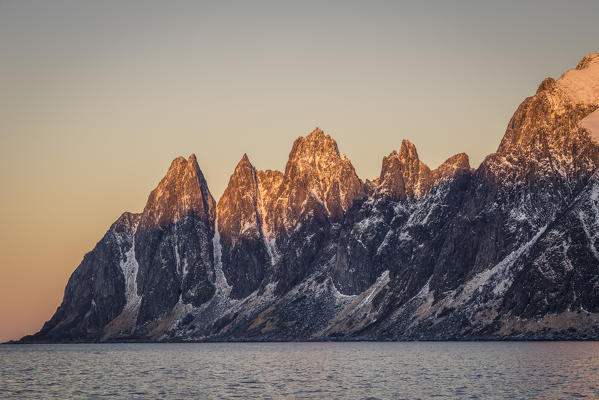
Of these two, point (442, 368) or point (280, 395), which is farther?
point (442, 368)

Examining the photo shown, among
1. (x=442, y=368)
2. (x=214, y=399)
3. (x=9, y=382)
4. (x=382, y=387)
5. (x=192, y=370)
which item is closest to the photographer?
(x=214, y=399)

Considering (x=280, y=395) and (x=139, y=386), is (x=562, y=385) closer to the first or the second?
(x=280, y=395)

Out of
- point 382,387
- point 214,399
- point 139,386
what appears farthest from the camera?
point 139,386

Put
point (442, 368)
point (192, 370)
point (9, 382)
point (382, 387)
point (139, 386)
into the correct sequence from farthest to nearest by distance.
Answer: point (192, 370) < point (442, 368) < point (9, 382) < point (139, 386) < point (382, 387)

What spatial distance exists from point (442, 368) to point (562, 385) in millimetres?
34010

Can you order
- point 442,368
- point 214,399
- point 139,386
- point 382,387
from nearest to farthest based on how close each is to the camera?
point 214,399
point 382,387
point 139,386
point 442,368

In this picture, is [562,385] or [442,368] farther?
[442,368]

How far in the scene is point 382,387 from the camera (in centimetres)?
8506

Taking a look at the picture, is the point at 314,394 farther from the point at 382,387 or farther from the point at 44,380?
the point at 44,380

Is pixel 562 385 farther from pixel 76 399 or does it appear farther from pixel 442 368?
pixel 76 399

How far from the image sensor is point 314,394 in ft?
258

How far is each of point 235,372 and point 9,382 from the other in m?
32.2

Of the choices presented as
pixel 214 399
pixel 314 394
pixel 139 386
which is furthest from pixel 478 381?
pixel 139 386

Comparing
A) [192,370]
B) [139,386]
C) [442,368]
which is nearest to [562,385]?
[442,368]
